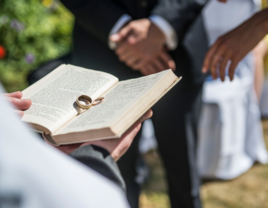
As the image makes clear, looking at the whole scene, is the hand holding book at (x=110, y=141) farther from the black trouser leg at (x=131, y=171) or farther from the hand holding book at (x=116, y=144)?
the black trouser leg at (x=131, y=171)

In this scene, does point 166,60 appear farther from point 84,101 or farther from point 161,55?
point 84,101

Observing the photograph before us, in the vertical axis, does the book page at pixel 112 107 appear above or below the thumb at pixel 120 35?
above

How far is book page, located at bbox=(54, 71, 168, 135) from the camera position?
29.4 inches

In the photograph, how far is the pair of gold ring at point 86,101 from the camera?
88cm

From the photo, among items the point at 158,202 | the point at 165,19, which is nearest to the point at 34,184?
the point at 165,19

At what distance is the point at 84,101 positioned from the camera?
913 mm

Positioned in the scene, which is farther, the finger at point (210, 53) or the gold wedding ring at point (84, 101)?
the finger at point (210, 53)

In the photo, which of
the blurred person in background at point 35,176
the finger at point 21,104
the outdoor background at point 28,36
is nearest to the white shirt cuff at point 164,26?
the finger at point 21,104

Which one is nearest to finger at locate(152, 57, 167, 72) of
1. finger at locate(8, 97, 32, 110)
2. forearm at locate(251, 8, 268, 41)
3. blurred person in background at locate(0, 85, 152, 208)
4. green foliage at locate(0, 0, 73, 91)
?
forearm at locate(251, 8, 268, 41)

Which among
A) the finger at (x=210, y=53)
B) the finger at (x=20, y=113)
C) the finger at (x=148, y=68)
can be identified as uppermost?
the finger at (x=20, y=113)

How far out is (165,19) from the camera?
4.92 feet

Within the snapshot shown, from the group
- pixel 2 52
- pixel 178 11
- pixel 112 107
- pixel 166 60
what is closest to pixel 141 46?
pixel 166 60

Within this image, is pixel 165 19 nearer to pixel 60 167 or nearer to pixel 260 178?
pixel 60 167

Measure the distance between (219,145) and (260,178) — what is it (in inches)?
16.1
